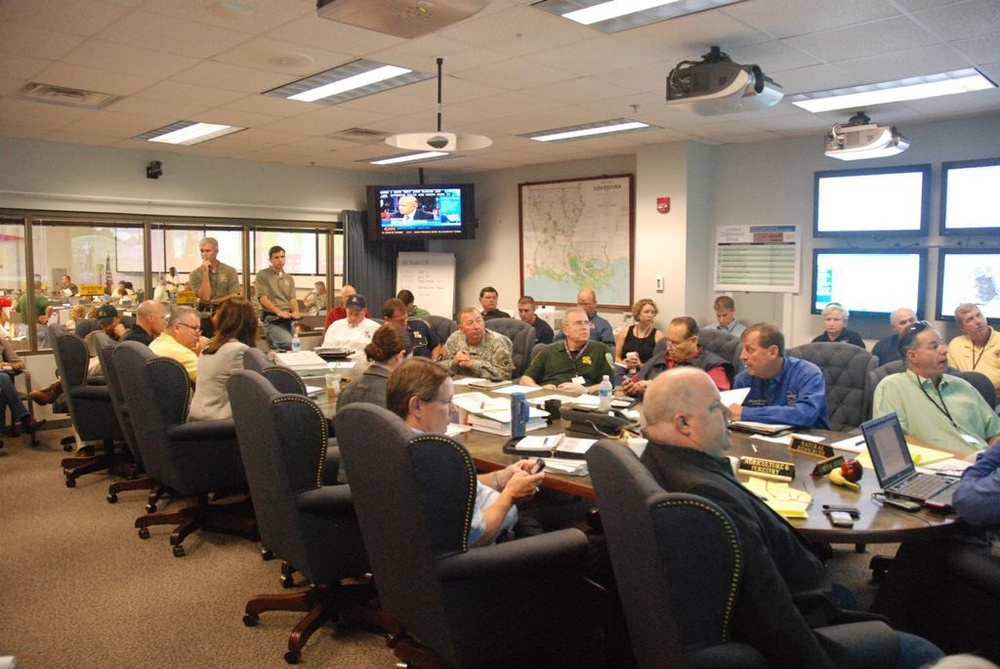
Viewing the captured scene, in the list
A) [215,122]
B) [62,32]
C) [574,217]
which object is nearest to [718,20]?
[62,32]

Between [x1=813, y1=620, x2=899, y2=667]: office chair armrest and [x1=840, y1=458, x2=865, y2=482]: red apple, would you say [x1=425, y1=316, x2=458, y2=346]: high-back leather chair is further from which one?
[x1=813, y1=620, x2=899, y2=667]: office chair armrest

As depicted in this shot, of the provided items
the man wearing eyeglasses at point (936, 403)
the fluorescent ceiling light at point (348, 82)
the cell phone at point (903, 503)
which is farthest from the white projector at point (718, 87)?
the cell phone at point (903, 503)

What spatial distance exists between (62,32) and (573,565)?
3.69 metres

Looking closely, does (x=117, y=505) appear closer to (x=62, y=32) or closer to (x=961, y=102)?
(x=62, y=32)

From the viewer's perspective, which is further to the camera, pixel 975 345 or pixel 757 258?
pixel 757 258

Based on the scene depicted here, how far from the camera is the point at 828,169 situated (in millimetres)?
6766

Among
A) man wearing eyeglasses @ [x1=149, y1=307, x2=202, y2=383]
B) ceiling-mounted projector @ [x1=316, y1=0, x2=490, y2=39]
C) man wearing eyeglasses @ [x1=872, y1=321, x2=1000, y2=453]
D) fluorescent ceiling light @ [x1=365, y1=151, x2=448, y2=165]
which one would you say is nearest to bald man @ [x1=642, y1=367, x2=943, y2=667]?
ceiling-mounted projector @ [x1=316, y1=0, x2=490, y2=39]

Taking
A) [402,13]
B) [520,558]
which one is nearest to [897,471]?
[520,558]

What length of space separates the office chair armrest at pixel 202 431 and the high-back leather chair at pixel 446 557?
166 centimetres

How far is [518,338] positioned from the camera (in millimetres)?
5984

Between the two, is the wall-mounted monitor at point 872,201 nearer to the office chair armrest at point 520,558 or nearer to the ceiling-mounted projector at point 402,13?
the ceiling-mounted projector at point 402,13

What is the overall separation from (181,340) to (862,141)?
4771mm

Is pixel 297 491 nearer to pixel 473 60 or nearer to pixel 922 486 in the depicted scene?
pixel 922 486

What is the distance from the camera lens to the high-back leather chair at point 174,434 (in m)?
3.66
